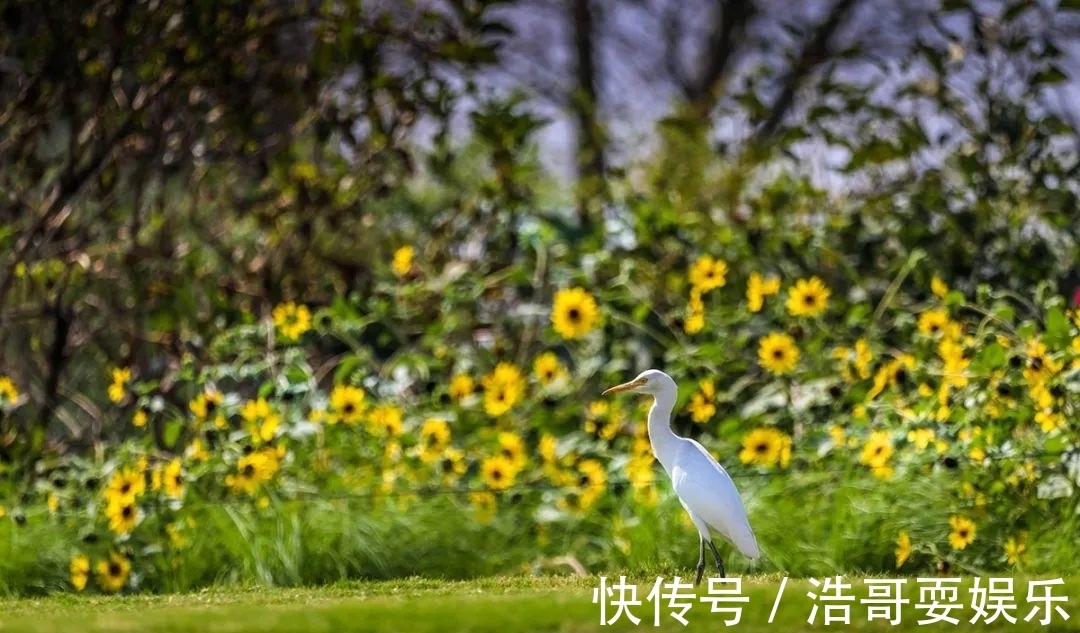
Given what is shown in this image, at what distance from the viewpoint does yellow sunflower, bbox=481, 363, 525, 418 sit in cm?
713

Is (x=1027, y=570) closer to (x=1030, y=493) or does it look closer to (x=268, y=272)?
(x=1030, y=493)

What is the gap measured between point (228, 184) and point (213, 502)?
2.94 m

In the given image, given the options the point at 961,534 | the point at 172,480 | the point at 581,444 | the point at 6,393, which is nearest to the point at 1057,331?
the point at 961,534

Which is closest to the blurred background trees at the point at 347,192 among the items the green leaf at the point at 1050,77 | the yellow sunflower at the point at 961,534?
the green leaf at the point at 1050,77

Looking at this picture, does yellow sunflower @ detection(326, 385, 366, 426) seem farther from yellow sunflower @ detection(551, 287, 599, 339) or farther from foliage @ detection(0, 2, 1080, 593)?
yellow sunflower @ detection(551, 287, 599, 339)

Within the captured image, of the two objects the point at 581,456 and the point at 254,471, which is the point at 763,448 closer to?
the point at 581,456

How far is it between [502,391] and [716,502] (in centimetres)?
218

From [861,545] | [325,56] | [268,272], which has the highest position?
[325,56]

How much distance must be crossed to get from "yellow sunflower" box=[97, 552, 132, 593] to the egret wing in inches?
91.0

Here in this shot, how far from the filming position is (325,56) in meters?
7.69

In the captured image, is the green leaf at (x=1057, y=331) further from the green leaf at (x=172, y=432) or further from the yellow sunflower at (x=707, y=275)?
the green leaf at (x=172, y=432)

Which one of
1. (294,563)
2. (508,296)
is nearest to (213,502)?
(294,563)

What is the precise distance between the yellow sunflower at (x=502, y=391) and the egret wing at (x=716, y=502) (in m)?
1.99

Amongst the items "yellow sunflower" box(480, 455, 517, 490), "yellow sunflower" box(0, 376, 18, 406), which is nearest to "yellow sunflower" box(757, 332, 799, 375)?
"yellow sunflower" box(480, 455, 517, 490)
